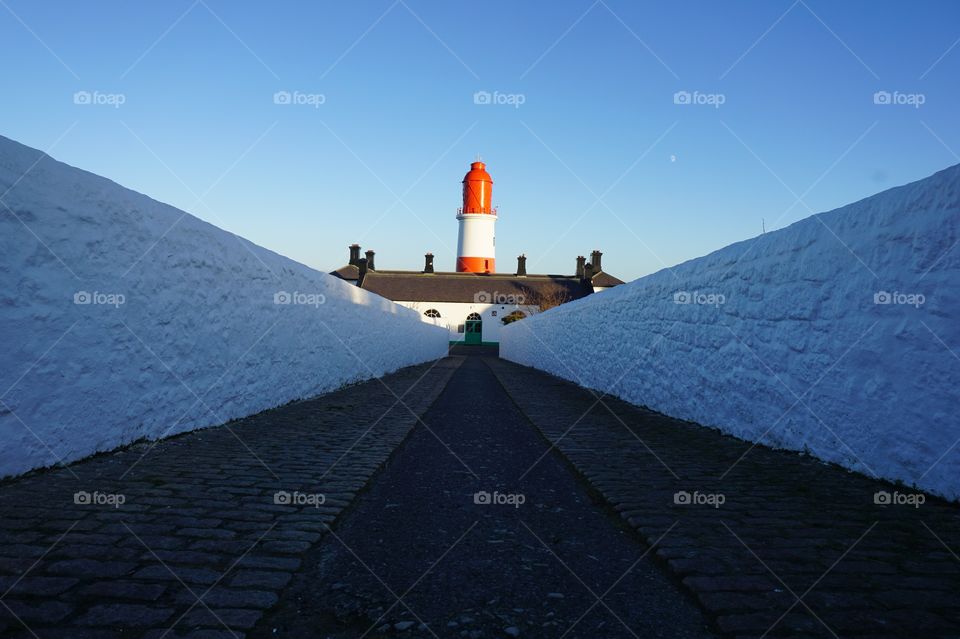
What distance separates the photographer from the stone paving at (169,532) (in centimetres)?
197

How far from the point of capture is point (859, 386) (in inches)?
159

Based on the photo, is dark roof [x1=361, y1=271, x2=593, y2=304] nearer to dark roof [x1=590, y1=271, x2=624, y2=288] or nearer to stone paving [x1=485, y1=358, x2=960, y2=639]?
dark roof [x1=590, y1=271, x2=624, y2=288]

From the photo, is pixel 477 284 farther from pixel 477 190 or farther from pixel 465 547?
pixel 465 547

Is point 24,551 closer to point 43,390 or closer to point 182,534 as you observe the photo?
point 182,534

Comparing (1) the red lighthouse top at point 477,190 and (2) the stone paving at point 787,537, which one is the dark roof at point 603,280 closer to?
(1) the red lighthouse top at point 477,190

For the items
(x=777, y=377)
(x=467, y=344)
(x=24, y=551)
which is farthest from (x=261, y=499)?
(x=467, y=344)

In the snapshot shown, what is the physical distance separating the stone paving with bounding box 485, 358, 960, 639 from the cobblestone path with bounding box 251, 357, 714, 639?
19 cm

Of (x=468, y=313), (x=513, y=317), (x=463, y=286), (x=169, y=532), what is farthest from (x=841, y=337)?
(x=463, y=286)

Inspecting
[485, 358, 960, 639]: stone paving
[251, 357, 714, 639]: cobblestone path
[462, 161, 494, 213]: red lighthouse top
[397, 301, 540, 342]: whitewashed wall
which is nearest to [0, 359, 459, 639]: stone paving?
[251, 357, 714, 639]: cobblestone path

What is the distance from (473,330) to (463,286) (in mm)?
4167

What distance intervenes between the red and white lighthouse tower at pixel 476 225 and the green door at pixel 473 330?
598 centimetres

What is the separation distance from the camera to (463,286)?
4866 cm

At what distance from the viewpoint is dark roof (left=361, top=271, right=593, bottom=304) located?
4762 cm

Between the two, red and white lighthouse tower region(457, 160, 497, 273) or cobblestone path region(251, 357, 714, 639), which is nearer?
cobblestone path region(251, 357, 714, 639)
